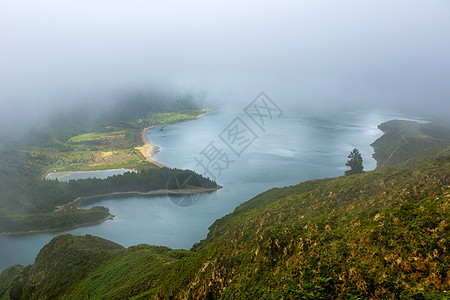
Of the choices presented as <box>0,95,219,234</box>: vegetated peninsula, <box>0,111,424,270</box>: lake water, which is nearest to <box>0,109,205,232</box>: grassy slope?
<box>0,95,219,234</box>: vegetated peninsula

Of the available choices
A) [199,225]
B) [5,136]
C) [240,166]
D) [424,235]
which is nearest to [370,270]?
[424,235]

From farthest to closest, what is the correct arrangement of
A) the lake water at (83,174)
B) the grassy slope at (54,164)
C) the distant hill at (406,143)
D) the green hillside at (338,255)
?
the lake water at (83,174)
the distant hill at (406,143)
the grassy slope at (54,164)
the green hillside at (338,255)

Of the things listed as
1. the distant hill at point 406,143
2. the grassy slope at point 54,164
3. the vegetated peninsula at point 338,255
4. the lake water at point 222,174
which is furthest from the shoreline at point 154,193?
the distant hill at point 406,143

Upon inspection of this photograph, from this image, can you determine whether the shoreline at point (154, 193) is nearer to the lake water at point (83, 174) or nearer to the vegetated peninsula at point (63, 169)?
the vegetated peninsula at point (63, 169)

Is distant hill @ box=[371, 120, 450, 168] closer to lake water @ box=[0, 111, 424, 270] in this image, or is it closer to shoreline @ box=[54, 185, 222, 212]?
lake water @ box=[0, 111, 424, 270]

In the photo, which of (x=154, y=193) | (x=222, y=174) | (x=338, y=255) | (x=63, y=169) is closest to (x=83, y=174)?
(x=63, y=169)

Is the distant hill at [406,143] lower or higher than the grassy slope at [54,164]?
lower

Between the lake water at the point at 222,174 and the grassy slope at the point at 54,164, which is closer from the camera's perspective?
the lake water at the point at 222,174

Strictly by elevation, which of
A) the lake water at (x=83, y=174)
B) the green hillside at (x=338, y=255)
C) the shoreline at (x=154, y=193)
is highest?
the lake water at (x=83, y=174)
